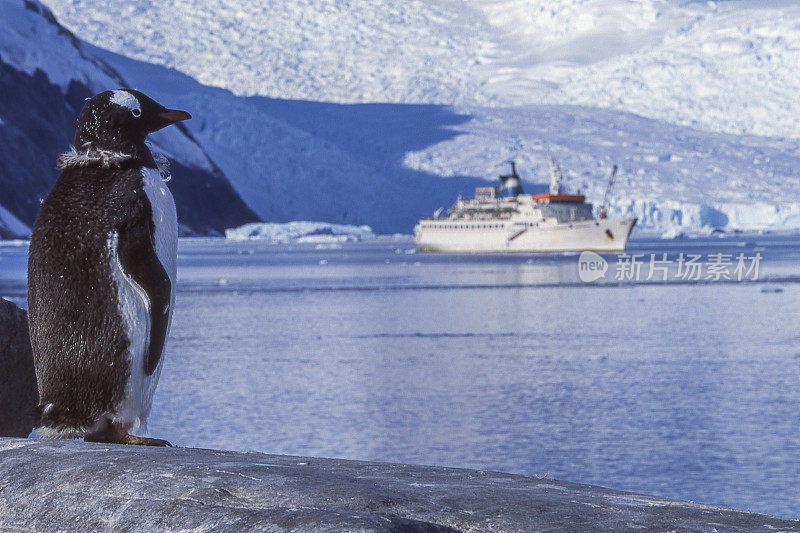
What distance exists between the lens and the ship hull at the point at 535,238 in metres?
62.5

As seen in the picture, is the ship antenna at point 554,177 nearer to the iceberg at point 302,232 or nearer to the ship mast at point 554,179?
the ship mast at point 554,179

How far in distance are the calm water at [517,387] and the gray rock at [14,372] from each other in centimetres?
465

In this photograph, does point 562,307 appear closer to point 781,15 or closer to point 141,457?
point 141,457

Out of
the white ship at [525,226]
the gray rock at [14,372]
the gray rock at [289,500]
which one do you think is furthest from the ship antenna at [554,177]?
the gray rock at [289,500]

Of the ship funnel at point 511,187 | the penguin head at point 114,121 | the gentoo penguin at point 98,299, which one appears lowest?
the gentoo penguin at point 98,299

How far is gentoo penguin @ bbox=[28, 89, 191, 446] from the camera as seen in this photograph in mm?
3387

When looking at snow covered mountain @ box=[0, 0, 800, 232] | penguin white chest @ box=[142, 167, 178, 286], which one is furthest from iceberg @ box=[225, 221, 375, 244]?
penguin white chest @ box=[142, 167, 178, 286]

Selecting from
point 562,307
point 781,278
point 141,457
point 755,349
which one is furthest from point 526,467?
point 781,278

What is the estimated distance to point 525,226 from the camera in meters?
64.4

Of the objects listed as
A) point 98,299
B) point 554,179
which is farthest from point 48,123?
point 98,299

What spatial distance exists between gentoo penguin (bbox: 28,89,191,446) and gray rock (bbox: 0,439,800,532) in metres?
0.70

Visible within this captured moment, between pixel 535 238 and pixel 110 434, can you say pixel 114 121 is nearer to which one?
pixel 110 434

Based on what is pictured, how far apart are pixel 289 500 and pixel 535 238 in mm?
62330

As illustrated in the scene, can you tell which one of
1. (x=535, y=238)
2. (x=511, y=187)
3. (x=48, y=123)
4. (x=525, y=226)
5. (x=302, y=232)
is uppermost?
(x=48, y=123)
